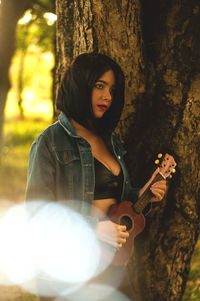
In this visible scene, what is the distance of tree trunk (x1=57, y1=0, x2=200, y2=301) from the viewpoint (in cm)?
283

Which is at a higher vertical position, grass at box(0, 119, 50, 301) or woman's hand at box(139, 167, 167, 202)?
woman's hand at box(139, 167, 167, 202)

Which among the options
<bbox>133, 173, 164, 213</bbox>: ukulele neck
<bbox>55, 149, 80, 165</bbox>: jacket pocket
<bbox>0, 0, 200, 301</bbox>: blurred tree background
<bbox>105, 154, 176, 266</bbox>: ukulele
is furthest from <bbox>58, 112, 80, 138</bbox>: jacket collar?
<bbox>0, 0, 200, 301</bbox>: blurred tree background

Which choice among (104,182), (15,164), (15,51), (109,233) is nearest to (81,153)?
(104,182)

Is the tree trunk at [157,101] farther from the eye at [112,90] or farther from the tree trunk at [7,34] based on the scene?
the tree trunk at [7,34]

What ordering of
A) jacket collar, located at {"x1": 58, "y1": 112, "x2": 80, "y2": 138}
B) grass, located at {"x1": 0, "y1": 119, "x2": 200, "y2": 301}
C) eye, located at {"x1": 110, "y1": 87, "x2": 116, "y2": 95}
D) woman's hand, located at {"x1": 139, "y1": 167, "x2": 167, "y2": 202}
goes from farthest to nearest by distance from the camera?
grass, located at {"x1": 0, "y1": 119, "x2": 200, "y2": 301} → woman's hand, located at {"x1": 139, "y1": 167, "x2": 167, "y2": 202} → eye, located at {"x1": 110, "y1": 87, "x2": 116, "y2": 95} → jacket collar, located at {"x1": 58, "y1": 112, "x2": 80, "y2": 138}

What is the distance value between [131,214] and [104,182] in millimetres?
402

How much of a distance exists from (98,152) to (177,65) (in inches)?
40.6

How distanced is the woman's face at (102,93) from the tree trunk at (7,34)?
18.0ft

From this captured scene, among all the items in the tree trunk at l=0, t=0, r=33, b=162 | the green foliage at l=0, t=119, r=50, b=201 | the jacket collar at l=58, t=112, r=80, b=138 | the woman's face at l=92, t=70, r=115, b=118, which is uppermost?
the tree trunk at l=0, t=0, r=33, b=162

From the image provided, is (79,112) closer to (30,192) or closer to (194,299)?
(30,192)

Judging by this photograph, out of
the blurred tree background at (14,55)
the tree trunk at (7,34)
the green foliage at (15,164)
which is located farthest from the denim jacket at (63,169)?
the green foliage at (15,164)

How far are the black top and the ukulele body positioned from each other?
4.3 inches

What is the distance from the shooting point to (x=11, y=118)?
2728cm

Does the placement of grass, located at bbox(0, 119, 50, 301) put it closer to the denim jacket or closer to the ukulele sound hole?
the ukulele sound hole
